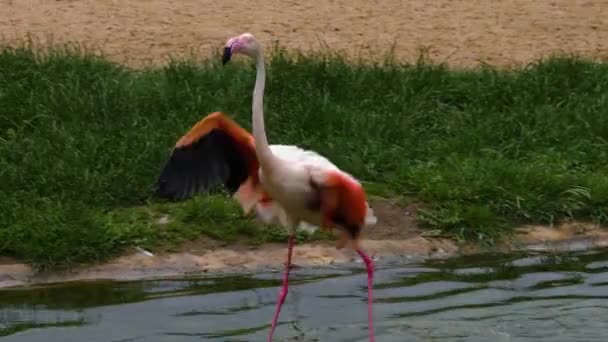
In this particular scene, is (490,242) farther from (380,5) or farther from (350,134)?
(380,5)

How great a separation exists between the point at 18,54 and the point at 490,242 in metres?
3.61

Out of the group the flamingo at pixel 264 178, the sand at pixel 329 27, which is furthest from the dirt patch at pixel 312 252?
the sand at pixel 329 27

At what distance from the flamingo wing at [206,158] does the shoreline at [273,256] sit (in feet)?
2.81

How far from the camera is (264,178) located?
5.84 m

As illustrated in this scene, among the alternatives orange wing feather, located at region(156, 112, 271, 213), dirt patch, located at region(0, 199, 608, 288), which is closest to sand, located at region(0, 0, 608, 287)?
dirt patch, located at region(0, 199, 608, 288)

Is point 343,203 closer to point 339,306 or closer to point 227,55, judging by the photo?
point 339,306

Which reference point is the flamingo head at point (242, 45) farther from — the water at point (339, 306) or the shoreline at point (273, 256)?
the shoreline at point (273, 256)

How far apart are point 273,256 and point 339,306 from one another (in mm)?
831

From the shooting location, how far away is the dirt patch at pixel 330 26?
1050cm

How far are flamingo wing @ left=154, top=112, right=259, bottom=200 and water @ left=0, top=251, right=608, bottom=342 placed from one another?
0.63 meters

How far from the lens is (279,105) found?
8.70m

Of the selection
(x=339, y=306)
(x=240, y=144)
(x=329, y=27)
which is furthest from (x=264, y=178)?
(x=329, y=27)

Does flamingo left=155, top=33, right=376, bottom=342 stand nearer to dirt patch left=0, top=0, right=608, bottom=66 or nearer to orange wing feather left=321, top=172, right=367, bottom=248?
orange wing feather left=321, top=172, right=367, bottom=248

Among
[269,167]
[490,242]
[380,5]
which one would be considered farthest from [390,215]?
[380,5]
